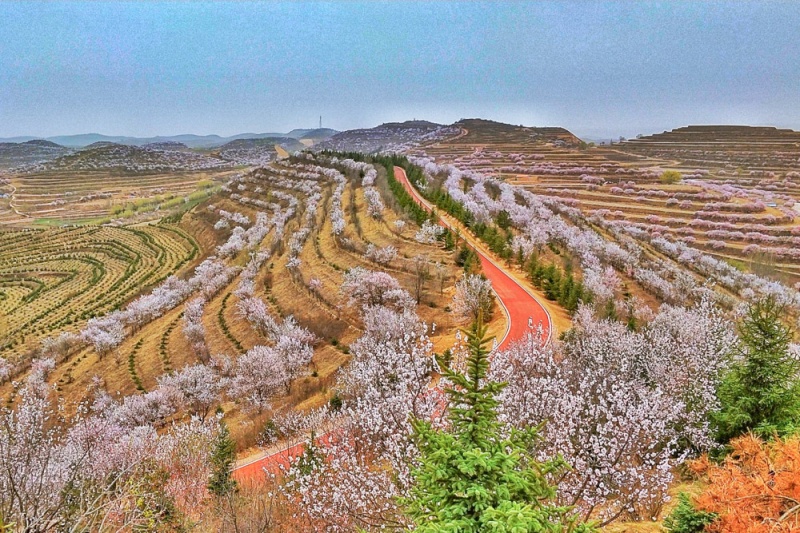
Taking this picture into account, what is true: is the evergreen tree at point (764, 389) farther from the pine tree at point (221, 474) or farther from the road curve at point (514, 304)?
the pine tree at point (221, 474)

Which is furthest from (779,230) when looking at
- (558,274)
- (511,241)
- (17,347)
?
(17,347)

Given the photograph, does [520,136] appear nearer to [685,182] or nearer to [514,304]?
[685,182]

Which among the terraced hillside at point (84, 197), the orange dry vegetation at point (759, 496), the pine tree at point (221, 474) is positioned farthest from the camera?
the terraced hillside at point (84, 197)

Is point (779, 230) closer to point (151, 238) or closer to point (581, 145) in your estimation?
point (581, 145)

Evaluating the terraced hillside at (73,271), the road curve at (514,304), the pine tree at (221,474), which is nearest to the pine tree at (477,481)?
the pine tree at (221,474)

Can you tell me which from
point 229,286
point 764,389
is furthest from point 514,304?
point 229,286

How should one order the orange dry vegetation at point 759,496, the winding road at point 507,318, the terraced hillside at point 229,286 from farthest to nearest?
the terraced hillside at point 229,286
the winding road at point 507,318
the orange dry vegetation at point 759,496

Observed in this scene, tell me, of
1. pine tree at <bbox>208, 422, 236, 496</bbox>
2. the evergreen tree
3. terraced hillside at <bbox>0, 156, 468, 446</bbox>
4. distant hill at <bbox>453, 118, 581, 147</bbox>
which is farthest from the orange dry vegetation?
distant hill at <bbox>453, 118, 581, 147</bbox>

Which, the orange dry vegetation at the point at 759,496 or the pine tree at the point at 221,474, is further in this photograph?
the pine tree at the point at 221,474
